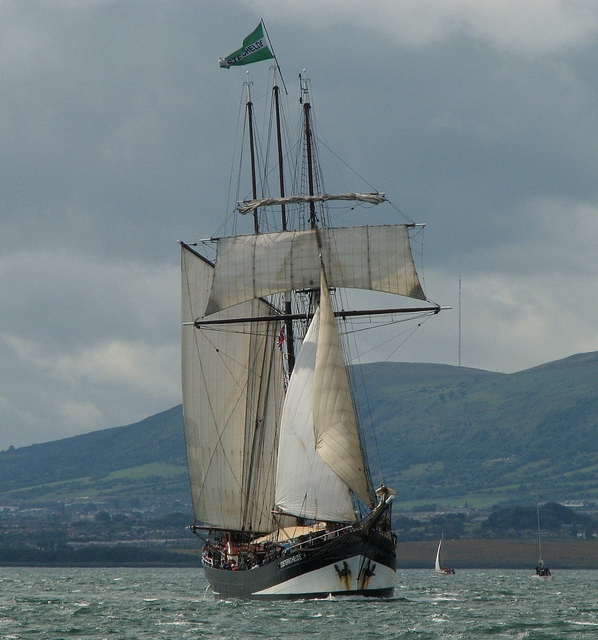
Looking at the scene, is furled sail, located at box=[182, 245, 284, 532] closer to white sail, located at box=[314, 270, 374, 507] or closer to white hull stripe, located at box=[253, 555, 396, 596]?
white hull stripe, located at box=[253, 555, 396, 596]

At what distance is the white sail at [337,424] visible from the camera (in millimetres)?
86438

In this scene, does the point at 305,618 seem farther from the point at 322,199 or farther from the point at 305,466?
the point at 322,199

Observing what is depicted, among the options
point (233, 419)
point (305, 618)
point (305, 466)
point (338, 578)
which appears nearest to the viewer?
point (305, 618)

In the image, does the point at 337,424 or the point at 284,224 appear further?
the point at 284,224

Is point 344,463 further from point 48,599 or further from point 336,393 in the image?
point 48,599

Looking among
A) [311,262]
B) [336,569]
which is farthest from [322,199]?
[336,569]

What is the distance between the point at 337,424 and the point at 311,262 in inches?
→ 854

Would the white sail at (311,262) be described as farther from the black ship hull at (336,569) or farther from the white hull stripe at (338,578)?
the white hull stripe at (338,578)

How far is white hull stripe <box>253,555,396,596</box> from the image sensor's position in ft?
288

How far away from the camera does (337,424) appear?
86.9 meters

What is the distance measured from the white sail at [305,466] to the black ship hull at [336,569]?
1742 mm

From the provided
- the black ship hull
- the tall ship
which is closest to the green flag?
the tall ship

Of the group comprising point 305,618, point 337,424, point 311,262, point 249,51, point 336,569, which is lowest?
point 305,618

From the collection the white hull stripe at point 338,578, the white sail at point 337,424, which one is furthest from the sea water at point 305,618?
the white sail at point 337,424
